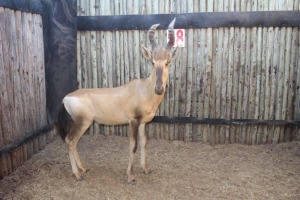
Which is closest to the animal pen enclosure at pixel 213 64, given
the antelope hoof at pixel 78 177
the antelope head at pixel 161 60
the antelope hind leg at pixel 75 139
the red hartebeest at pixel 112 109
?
the red hartebeest at pixel 112 109

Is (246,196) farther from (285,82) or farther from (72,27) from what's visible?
(72,27)

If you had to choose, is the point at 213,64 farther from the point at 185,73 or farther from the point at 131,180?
the point at 131,180

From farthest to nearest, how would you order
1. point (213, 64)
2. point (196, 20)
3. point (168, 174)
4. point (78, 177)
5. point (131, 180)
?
point (213, 64) → point (196, 20) → point (168, 174) → point (78, 177) → point (131, 180)

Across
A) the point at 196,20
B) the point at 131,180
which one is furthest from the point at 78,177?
the point at 196,20

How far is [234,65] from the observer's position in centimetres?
743

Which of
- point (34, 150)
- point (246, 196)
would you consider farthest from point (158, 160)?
point (34, 150)

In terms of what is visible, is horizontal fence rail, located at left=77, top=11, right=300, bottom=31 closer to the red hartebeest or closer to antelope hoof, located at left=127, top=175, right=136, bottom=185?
the red hartebeest

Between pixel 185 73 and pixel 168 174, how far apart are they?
2.67m

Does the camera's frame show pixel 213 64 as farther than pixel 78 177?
Yes

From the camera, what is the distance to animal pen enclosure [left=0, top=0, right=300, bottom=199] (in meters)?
6.71

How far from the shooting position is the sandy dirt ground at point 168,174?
538 centimetres

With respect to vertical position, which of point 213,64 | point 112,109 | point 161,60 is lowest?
point 112,109

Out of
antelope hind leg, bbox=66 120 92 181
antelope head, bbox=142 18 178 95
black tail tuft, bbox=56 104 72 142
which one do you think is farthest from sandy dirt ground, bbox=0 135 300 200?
antelope head, bbox=142 18 178 95

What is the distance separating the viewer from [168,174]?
616 centimetres
